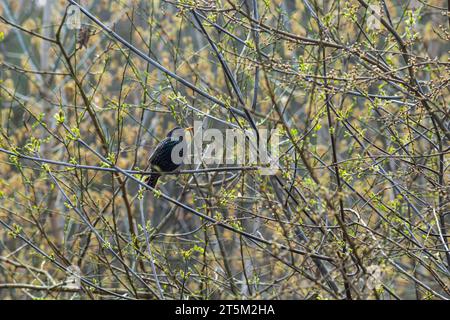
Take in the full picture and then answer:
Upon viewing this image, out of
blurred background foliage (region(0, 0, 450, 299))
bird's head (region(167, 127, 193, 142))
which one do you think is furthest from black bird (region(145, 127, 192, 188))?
blurred background foliage (region(0, 0, 450, 299))

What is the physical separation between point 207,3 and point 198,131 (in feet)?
5.65

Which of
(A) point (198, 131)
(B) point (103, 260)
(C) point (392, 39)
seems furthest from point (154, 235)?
(C) point (392, 39)

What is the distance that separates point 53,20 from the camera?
460 inches

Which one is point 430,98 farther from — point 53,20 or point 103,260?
point 53,20

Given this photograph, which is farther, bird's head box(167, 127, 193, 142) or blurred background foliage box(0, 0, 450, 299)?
bird's head box(167, 127, 193, 142)

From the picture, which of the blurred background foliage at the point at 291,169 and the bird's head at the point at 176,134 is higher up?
the bird's head at the point at 176,134

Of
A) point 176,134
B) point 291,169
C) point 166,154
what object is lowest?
point 291,169

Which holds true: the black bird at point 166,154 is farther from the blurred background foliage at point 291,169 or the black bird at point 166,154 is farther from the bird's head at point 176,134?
the blurred background foliage at point 291,169

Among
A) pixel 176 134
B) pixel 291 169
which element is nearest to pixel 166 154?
pixel 176 134

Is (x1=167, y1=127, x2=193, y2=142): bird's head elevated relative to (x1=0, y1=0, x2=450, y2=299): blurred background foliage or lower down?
elevated

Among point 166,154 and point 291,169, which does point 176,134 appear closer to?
point 166,154

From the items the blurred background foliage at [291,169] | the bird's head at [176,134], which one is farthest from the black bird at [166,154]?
the blurred background foliage at [291,169]

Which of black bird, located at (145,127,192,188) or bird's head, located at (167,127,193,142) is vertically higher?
bird's head, located at (167,127,193,142)

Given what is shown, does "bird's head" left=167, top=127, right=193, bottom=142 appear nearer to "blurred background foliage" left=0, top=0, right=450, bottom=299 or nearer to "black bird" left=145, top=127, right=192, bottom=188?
"black bird" left=145, top=127, right=192, bottom=188
